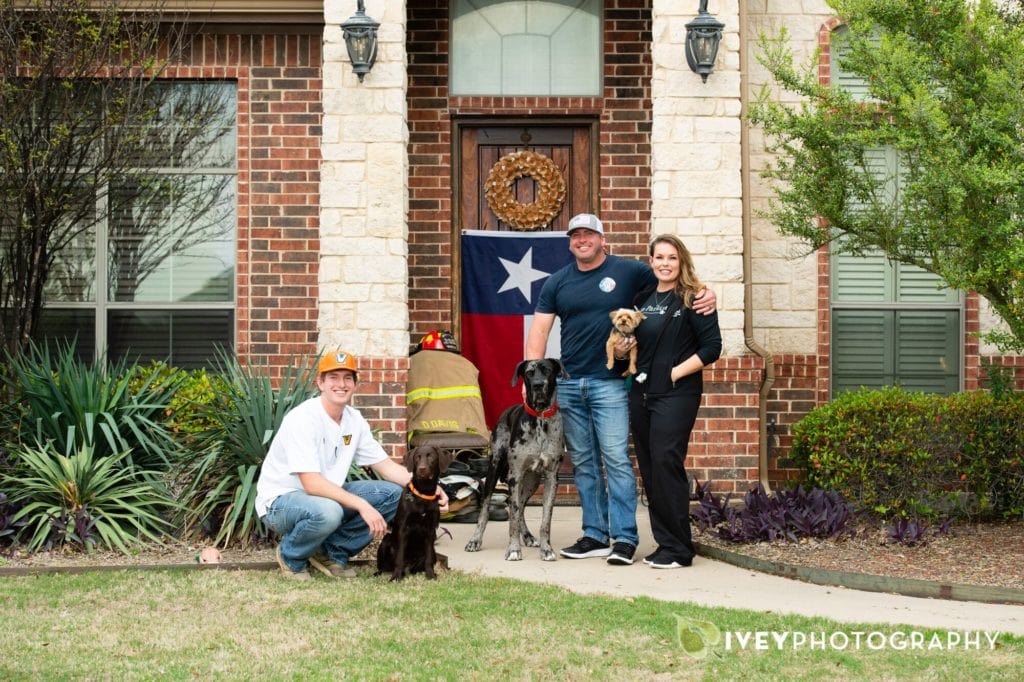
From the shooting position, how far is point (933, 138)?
6.89 m

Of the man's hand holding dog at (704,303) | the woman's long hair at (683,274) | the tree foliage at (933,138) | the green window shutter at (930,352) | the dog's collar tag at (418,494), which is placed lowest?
the dog's collar tag at (418,494)

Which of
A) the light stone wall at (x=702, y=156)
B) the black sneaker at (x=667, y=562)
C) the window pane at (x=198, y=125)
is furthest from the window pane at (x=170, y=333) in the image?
the black sneaker at (x=667, y=562)

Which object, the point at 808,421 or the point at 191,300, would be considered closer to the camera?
the point at 808,421

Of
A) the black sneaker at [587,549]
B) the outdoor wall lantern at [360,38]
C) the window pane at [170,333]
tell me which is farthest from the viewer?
the window pane at [170,333]

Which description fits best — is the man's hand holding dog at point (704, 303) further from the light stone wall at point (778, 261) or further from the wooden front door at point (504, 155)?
the wooden front door at point (504, 155)

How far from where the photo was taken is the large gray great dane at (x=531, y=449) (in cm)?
749

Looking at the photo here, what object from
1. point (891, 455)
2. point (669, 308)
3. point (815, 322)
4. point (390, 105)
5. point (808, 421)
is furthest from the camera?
point (815, 322)

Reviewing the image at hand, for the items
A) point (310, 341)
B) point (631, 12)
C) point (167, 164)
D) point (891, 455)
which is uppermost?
point (631, 12)

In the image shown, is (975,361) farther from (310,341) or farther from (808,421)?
(310,341)

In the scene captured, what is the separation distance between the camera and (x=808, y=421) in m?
8.78

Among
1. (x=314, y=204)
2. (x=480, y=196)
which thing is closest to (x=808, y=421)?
(x=480, y=196)

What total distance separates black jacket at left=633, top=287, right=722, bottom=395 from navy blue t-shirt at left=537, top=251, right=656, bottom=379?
0.25 m

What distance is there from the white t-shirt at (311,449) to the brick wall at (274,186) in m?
3.42

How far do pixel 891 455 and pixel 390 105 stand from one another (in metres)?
4.35
